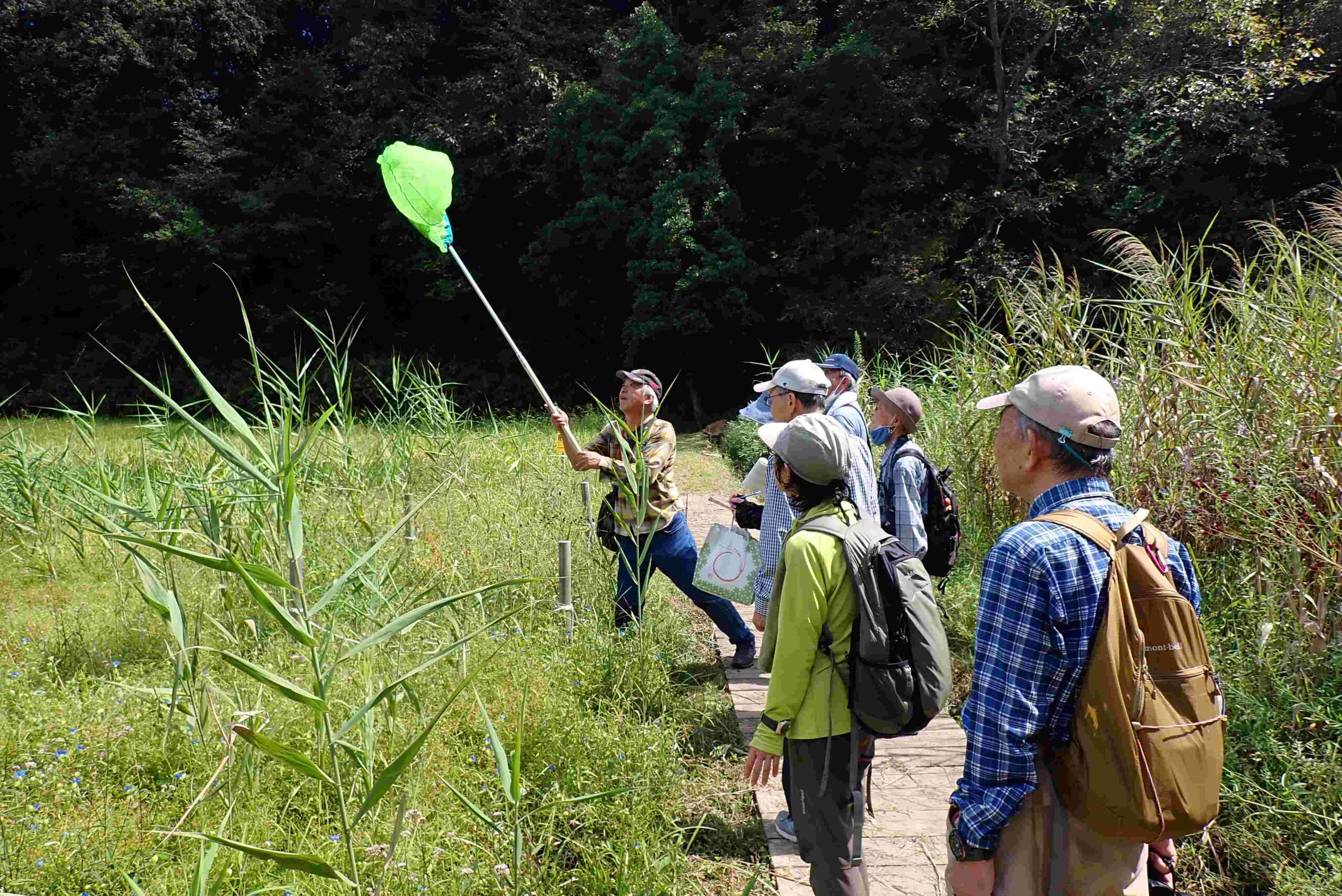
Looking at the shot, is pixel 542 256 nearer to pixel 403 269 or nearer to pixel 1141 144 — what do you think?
pixel 403 269

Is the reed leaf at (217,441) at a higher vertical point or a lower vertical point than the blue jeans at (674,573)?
higher

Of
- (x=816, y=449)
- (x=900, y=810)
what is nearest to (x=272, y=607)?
(x=816, y=449)

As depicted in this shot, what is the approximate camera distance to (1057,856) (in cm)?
161

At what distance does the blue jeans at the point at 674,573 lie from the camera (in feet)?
13.7

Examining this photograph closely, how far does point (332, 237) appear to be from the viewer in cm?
2341

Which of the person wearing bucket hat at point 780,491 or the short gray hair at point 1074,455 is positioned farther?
the person wearing bucket hat at point 780,491

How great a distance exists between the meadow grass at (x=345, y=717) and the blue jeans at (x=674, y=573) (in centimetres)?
14

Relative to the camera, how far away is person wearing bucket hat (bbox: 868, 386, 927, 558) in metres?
3.78

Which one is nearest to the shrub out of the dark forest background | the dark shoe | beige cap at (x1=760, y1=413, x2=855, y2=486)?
the dark forest background

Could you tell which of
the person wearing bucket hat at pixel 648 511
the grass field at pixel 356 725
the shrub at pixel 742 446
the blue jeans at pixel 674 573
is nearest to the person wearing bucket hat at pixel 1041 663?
the grass field at pixel 356 725

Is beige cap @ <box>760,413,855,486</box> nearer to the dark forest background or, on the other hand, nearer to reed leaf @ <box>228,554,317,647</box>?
reed leaf @ <box>228,554,317,647</box>

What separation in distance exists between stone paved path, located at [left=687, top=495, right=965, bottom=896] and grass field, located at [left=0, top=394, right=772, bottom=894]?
3.9 inches

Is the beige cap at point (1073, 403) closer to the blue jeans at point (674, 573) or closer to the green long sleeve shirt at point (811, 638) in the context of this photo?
the green long sleeve shirt at point (811, 638)

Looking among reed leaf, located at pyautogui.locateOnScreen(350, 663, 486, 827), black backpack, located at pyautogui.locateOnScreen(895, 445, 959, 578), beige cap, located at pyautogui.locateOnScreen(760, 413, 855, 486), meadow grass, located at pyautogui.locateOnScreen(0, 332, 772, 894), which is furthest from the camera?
black backpack, located at pyautogui.locateOnScreen(895, 445, 959, 578)
